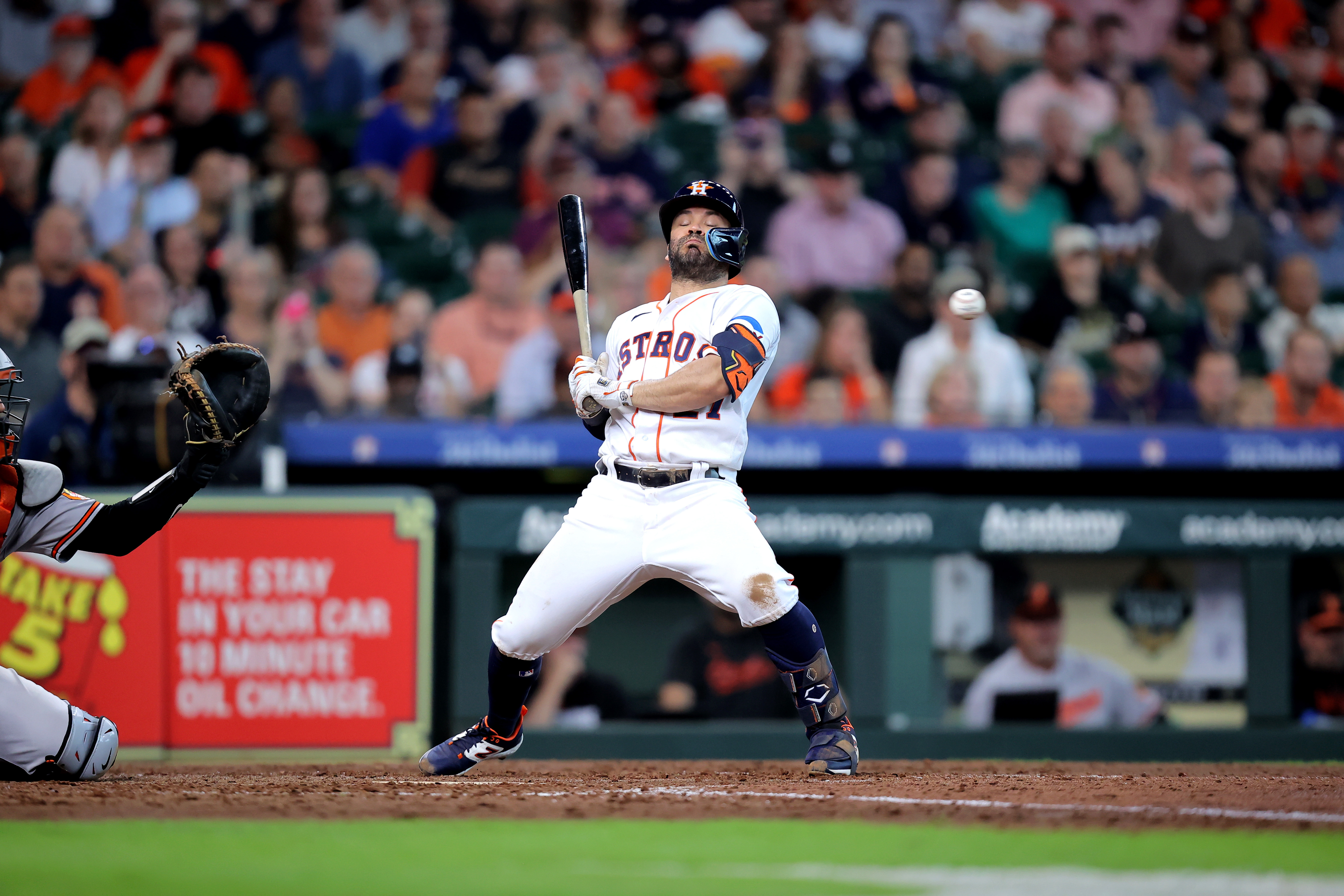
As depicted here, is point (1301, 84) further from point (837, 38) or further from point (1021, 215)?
point (837, 38)

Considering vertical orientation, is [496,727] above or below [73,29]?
below

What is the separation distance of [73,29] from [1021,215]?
6287 millimetres

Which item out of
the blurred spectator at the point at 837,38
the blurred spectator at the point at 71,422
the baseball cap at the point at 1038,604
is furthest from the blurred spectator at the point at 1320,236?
the blurred spectator at the point at 71,422

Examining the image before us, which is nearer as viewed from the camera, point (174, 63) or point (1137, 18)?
point (174, 63)

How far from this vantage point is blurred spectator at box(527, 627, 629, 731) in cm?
673

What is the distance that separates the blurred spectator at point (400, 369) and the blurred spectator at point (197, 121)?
64.1 inches

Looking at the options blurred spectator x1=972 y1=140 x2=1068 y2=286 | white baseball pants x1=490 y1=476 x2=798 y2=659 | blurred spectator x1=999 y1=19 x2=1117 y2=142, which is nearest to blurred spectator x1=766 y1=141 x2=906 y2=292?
blurred spectator x1=972 y1=140 x2=1068 y2=286

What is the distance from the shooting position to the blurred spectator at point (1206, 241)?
916 centimetres

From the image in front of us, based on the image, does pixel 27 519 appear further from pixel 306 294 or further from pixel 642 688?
pixel 306 294

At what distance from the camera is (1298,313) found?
8828mm

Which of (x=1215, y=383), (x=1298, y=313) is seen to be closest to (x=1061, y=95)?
(x=1298, y=313)

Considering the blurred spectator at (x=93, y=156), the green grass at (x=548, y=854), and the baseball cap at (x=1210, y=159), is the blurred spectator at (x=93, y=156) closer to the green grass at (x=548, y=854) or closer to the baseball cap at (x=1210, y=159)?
the green grass at (x=548, y=854)

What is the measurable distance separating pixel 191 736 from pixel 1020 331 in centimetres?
512

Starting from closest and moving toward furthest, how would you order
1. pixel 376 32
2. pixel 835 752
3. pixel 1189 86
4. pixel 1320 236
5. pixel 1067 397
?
pixel 835 752 < pixel 1067 397 < pixel 1320 236 < pixel 376 32 < pixel 1189 86
